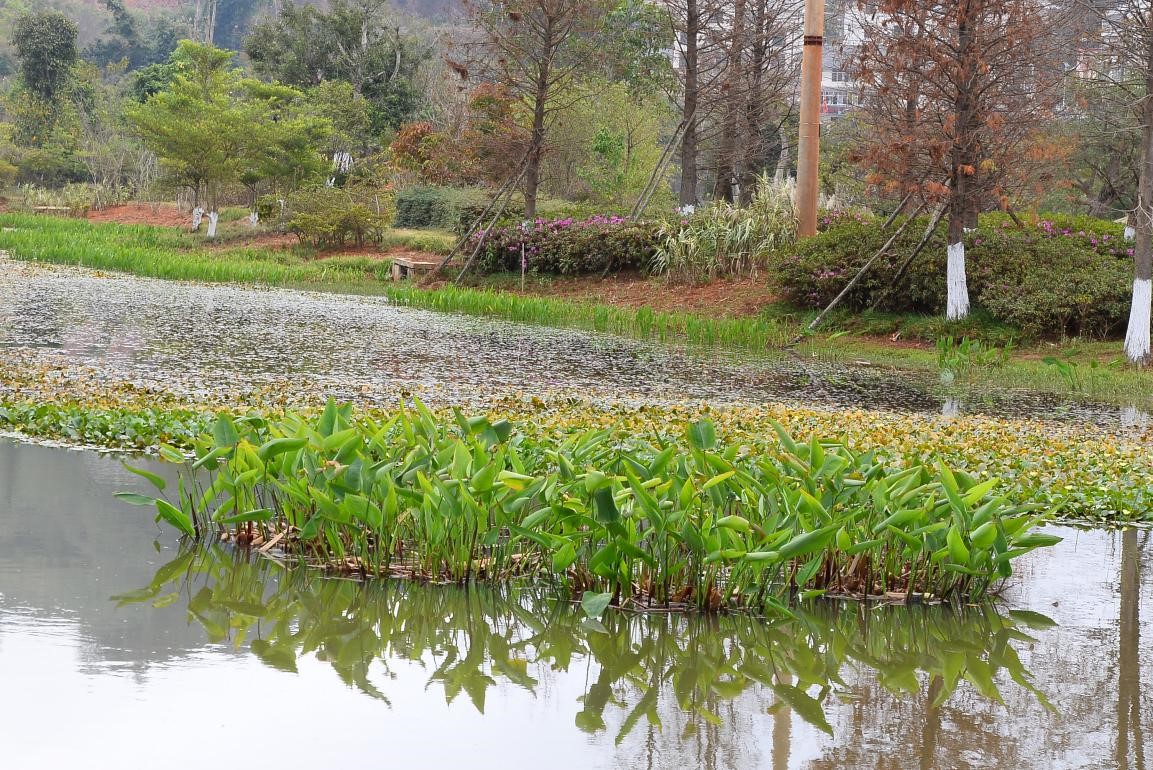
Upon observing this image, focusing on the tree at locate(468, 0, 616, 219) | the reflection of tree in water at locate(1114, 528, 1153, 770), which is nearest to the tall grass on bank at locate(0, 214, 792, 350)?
the tree at locate(468, 0, 616, 219)

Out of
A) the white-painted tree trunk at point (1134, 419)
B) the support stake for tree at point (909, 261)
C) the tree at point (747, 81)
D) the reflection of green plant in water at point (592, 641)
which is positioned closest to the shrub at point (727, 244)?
the support stake for tree at point (909, 261)

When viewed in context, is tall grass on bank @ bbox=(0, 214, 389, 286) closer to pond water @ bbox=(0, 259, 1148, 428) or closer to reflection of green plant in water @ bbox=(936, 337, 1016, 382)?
pond water @ bbox=(0, 259, 1148, 428)

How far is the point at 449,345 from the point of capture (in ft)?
41.9

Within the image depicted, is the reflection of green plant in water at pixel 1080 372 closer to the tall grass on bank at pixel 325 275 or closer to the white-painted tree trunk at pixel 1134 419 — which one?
the white-painted tree trunk at pixel 1134 419

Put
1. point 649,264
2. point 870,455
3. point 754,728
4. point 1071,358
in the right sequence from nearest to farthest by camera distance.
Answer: point 754,728 < point 870,455 < point 1071,358 < point 649,264

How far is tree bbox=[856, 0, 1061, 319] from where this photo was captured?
14.4 metres

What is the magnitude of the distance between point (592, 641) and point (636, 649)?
15 centimetres

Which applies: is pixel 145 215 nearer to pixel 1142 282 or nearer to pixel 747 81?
pixel 747 81

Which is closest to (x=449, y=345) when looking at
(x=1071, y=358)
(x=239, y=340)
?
(x=239, y=340)

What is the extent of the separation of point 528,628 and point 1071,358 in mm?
11086

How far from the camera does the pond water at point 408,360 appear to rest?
380 inches

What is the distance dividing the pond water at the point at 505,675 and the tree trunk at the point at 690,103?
17.6 m

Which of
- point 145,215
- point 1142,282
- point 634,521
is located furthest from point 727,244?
point 145,215

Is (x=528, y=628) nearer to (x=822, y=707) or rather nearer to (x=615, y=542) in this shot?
(x=615, y=542)
